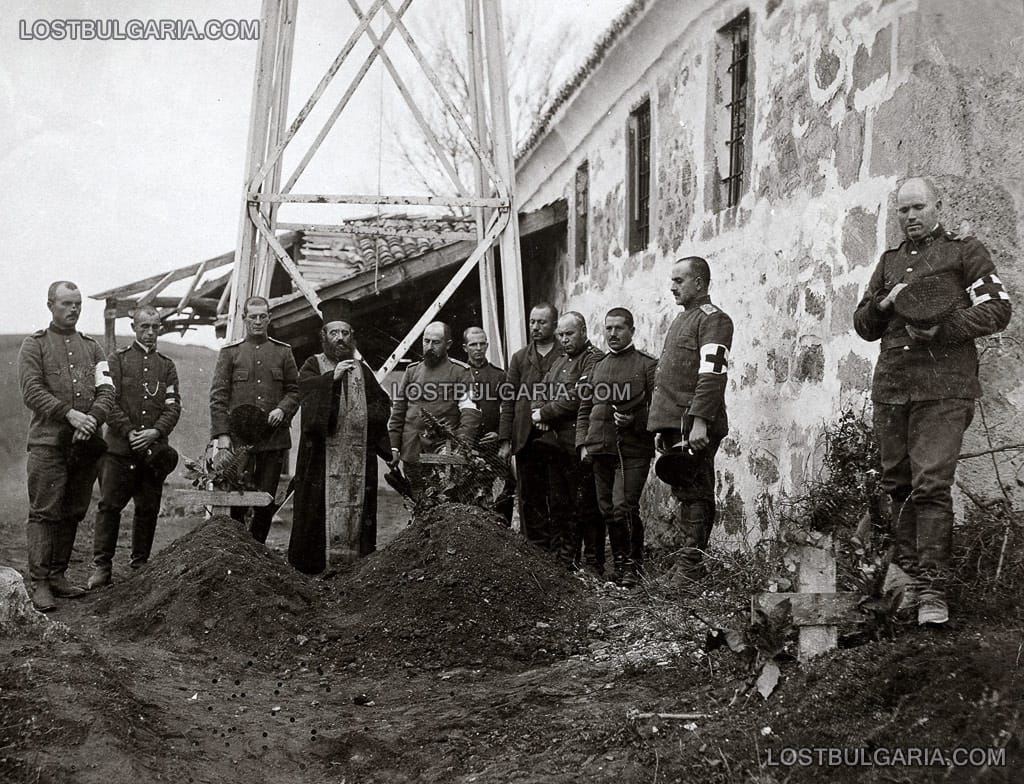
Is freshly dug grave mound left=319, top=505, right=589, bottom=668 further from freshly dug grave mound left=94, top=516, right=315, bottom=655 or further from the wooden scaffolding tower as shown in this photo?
the wooden scaffolding tower

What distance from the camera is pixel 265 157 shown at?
1017 centimetres

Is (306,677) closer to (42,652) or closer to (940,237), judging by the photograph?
(42,652)

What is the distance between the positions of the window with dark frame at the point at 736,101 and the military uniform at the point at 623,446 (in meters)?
1.66

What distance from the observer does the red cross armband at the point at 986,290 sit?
15.2 ft

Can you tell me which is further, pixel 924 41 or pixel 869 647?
pixel 924 41

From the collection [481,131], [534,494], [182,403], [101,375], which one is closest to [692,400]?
[534,494]

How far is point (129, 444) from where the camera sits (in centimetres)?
824


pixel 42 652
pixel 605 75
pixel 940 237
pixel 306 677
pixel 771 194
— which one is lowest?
pixel 306 677

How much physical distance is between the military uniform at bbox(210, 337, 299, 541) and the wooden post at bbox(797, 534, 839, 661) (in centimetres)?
493

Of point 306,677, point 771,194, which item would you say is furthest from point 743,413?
point 306,677

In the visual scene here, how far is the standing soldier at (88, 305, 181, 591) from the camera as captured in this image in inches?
323

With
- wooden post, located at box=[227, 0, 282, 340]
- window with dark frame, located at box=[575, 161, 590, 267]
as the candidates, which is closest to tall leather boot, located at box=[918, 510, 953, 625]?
wooden post, located at box=[227, 0, 282, 340]

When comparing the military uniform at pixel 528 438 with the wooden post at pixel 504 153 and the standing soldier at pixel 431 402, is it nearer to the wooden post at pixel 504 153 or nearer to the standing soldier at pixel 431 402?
the standing soldier at pixel 431 402

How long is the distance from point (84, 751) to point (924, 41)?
16.6 feet
